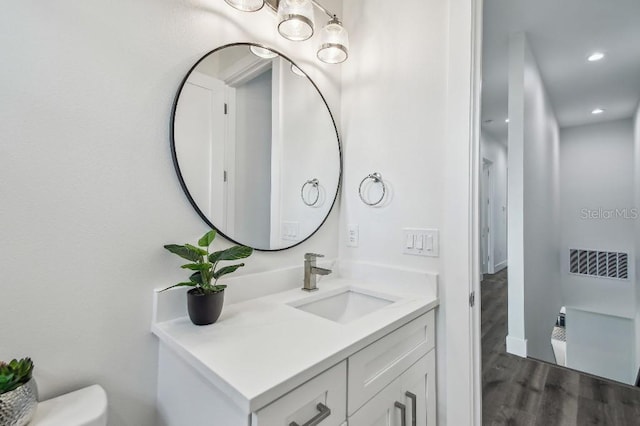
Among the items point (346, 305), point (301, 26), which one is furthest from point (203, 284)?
point (301, 26)

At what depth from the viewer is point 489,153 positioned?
5523mm

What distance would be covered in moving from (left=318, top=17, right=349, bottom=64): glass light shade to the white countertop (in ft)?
3.72

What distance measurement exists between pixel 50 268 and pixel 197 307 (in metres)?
0.38

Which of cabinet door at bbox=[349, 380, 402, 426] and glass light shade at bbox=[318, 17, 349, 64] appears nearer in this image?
cabinet door at bbox=[349, 380, 402, 426]

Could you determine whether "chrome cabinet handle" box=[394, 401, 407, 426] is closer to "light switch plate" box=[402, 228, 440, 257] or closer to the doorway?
"light switch plate" box=[402, 228, 440, 257]

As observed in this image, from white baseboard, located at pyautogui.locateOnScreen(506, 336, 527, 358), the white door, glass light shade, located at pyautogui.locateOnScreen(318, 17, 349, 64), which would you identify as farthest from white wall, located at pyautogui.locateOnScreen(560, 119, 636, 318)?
the white door

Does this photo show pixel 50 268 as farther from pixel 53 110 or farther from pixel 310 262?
pixel 310 262

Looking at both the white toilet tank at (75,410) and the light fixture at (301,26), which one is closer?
the white toilet tank at (75,410)

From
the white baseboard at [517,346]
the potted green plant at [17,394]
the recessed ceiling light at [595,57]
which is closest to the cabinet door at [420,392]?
the potted green plant at [17,394]

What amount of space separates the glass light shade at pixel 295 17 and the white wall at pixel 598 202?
5261 mm

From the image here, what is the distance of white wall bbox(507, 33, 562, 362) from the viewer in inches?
96.8

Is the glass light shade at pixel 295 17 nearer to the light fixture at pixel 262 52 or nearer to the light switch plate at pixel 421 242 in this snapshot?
the light fixture at pixel 262 52

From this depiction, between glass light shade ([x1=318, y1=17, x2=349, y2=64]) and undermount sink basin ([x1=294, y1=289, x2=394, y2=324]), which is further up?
glass light shade ([x1=318, y1=17, x2=349, y2=64])

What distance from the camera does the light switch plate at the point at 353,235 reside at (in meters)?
1.53
